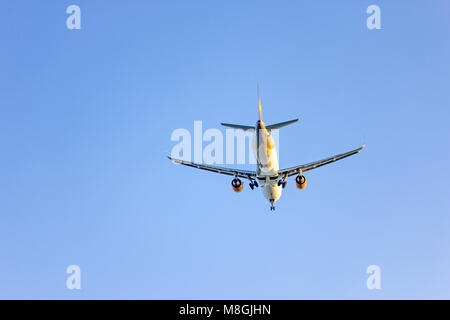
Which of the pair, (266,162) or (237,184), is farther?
(237,184)

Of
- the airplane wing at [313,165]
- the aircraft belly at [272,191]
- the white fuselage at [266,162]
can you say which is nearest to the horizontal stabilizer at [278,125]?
the white fuselage at [266,162]

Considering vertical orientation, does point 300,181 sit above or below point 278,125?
below

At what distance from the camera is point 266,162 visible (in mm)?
77438

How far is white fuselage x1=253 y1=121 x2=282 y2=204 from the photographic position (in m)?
72.7

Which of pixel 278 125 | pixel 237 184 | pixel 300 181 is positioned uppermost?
pixel 278 125

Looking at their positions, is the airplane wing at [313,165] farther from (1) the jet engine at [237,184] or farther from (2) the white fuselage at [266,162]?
(1) the jet engine at [237,184]

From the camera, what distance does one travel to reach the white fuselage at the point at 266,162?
72.7 metres

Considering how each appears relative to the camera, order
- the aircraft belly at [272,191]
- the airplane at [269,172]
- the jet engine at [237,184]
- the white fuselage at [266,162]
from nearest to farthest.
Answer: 1. the white fuselage at [266,162]
2. the airplane at [269,172]
3. the jet engine at [237,184]
4. the aircraft belly at [272,191]

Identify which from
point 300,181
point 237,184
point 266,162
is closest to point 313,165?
point 300,181

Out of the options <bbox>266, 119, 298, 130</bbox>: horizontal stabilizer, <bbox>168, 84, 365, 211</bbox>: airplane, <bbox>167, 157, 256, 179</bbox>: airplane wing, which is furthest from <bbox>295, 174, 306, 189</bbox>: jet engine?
<bbox>266, 119, 298, 130</bbox>: horizontal stabilizer

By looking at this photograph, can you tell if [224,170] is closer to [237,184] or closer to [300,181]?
[237,184]
